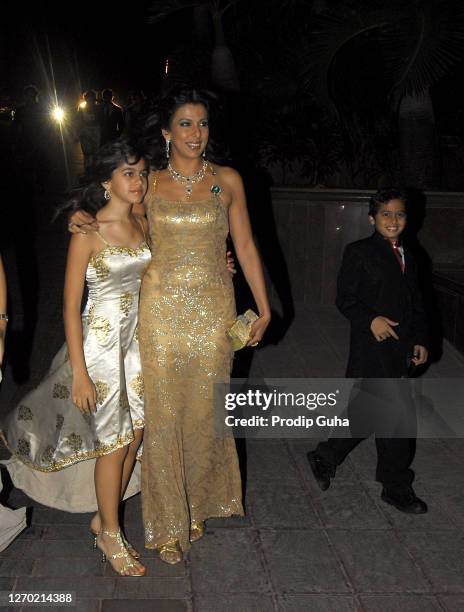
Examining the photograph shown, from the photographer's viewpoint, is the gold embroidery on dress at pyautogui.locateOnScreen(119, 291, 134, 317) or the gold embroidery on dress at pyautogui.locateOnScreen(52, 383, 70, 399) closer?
the gold embroidery on dress at pyautogui.locateOnScreen(119, 291, 134, 317)

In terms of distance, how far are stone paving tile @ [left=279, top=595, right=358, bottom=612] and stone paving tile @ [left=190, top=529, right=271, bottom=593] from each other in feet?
0.43

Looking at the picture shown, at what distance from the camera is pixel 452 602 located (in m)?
3.52

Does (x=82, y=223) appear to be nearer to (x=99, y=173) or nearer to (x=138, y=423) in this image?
(x=99, y=173)

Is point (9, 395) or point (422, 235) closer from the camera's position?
point (9, 395)

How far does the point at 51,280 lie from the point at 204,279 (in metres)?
6.09

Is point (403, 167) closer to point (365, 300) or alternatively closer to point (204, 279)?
point (365, 300)

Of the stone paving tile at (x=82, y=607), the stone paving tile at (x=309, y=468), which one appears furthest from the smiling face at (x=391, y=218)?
the stone paving tile at (x=82, y=607)

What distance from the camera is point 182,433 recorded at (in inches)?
157

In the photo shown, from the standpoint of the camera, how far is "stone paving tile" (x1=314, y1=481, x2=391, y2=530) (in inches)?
166

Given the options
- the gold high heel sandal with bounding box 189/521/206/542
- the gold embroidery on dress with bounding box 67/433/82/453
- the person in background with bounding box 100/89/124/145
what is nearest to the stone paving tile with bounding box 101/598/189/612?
the gold high heel sandal with bounding box 189/521/206/542

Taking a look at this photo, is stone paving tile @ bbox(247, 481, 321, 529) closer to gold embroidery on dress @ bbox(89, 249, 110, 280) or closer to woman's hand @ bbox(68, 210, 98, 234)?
gold embroidery on dress @ bbox(89, 249, 110, 280)

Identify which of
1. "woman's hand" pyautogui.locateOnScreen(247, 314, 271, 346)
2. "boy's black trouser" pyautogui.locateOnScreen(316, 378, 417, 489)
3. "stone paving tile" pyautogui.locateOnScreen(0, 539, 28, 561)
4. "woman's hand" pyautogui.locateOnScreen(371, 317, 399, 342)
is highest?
"woman's hand" pyautogui.locateOnScreen(247, 314, 271, 346)

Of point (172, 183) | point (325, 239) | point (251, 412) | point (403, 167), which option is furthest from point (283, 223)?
point (172, 183)

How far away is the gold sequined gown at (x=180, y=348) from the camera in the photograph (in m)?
3.78
